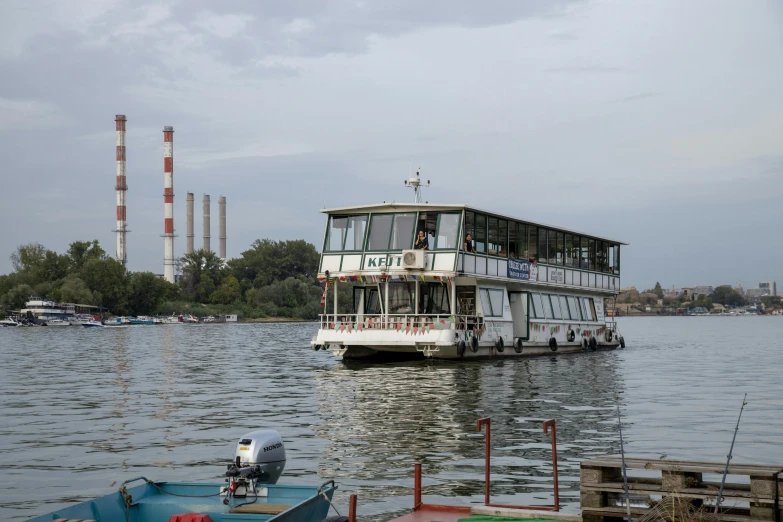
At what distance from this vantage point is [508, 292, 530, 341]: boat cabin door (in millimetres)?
36625

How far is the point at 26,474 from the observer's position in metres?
13.6

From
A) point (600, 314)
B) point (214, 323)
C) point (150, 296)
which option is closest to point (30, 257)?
point (150, 296)

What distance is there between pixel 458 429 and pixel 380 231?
15377 mm

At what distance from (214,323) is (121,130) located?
3239 centimetres

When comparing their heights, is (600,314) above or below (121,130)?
below

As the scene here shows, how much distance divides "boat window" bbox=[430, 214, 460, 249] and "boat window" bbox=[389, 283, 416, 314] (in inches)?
95.5

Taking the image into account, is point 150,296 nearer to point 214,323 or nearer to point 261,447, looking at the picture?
point 214,323

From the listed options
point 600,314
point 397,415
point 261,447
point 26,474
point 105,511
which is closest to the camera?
point 105,511

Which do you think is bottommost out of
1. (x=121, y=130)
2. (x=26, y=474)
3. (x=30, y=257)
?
(x=26, y=474)

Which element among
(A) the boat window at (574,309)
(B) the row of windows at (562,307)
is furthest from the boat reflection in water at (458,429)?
(A) the boat window at (574,309)

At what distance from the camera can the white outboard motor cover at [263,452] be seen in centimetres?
1113

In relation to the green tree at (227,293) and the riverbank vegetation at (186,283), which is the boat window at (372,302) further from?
the green tree at (227,293)

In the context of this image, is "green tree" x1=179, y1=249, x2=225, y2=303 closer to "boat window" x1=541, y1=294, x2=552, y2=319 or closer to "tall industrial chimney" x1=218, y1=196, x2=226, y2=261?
"tall industrial chimney" x1=218, y1=196, x2=226, y2=261

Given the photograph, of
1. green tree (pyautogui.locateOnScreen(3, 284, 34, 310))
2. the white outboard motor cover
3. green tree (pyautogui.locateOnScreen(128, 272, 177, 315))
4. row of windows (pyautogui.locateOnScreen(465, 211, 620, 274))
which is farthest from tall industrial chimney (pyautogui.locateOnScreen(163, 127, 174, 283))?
the white outboard motor cover
